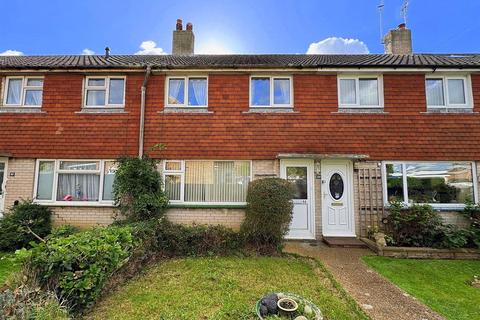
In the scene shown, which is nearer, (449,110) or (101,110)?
(449,110)

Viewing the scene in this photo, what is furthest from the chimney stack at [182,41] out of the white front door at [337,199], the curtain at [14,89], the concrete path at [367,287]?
the concrete path at [367,287]

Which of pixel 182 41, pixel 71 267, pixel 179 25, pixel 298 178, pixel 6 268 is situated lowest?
pixel 6 268

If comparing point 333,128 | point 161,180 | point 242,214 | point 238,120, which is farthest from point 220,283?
point 333,128

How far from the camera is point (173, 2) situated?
1123cm

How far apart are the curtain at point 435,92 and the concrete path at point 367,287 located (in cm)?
544

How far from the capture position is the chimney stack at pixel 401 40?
1171 centimetres

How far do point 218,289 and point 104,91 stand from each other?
7.63 metres

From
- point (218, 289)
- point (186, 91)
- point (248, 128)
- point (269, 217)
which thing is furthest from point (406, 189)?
point (186, 91)

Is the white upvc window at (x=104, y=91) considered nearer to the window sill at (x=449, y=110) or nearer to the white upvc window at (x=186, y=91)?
the white upvc window at (x=186, y=91)

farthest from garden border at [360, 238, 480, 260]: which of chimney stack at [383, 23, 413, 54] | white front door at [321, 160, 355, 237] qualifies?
chimney stack at [383, 23, 413, 54]

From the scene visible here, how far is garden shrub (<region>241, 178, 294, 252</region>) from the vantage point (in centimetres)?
657

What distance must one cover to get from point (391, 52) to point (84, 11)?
532 inches

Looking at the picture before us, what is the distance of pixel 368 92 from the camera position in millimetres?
8719

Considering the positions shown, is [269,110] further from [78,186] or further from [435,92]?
[78,186]
